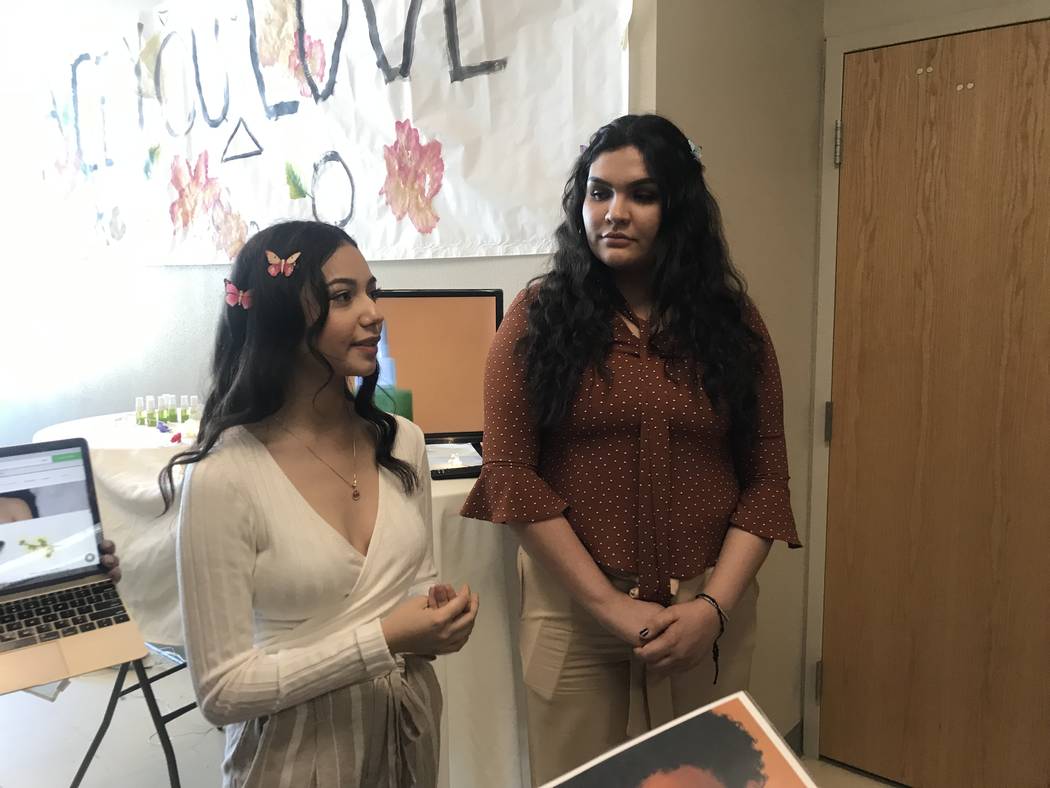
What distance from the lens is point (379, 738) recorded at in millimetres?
920

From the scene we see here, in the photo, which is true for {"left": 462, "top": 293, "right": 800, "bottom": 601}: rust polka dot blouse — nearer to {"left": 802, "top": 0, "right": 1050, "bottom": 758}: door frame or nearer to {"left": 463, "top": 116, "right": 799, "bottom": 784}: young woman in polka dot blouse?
{"left": 463, "top": 116, "right": 799, "bottom": 784}: young woman in polka dot blouse

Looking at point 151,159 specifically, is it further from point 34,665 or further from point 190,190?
point 34,665

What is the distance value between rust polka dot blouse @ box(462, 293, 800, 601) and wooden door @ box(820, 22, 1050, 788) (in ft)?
2.91

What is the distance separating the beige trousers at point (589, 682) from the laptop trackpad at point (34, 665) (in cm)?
65

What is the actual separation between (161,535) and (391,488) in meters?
1.41

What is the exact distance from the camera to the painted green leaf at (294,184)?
2.07 metres

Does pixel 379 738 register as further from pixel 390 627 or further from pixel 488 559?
pixel 488 559

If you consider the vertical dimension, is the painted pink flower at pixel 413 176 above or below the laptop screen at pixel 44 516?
above

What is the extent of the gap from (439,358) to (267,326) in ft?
2.62

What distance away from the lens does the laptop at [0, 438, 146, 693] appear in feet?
2.96

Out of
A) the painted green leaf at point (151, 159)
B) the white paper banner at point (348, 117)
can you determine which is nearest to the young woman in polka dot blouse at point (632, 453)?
the white paper banner at point (348, 117)

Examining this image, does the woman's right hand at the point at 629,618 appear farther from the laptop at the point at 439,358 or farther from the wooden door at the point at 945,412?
the wooden door at the point at 945,412

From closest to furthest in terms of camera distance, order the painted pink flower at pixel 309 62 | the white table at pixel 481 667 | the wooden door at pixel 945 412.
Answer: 1. the white table at pixel 481 667
2. the wooden door at pixel 945 412
3. the painted pink flower at pixel 309 62

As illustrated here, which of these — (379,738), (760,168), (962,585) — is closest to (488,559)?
(379,738)
